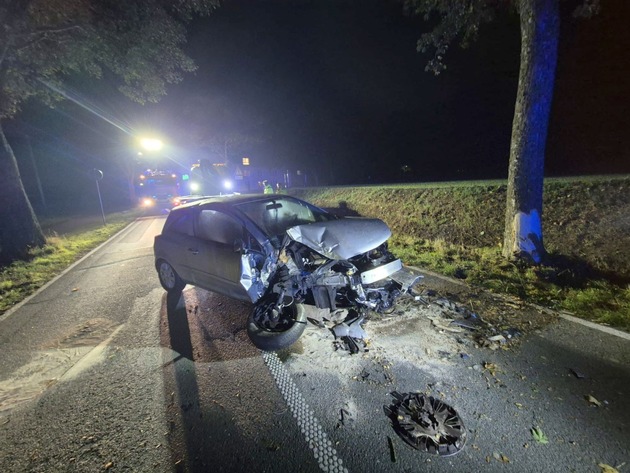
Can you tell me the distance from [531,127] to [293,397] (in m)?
6.19

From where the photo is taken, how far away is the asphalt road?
2.10 meters

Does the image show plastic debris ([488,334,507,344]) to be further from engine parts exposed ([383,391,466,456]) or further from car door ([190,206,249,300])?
car door ([190,206,249,300])

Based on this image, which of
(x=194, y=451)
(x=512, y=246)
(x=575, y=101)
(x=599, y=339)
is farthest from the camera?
(x=575, y=101)

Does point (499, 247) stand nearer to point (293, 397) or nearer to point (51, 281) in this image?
point (293, 397)

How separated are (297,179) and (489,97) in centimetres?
1679

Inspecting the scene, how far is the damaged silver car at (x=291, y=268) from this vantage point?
11.4 ft

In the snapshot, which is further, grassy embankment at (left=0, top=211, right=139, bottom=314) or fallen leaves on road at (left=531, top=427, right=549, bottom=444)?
grassy embankment at (left=0, top=211, right=139, bottom=314)

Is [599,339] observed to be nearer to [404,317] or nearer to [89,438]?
[404,317]

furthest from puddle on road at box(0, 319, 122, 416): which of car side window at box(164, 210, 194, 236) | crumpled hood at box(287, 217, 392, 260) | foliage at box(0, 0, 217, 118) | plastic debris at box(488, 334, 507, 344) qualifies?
foliage at box(0, 0, 217, 118)

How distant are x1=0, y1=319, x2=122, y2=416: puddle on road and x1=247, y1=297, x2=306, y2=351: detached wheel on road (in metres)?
1.95

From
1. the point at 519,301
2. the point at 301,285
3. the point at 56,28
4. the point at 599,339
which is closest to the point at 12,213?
the point at 56,28

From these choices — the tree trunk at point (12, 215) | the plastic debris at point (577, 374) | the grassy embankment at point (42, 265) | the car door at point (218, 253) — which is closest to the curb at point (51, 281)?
the grassy embankment at point (42, 265)

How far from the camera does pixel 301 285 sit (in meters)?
3.57

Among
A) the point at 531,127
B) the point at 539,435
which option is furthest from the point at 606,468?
the point at 531,127
